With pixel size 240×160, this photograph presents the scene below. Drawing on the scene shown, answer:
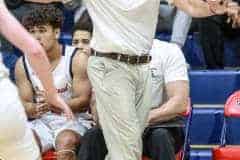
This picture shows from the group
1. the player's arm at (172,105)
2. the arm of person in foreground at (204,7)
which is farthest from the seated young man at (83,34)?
the arm of person in foreground at (204,7)

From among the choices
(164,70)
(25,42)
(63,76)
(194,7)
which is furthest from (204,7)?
(25,42)

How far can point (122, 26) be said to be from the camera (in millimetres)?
4777

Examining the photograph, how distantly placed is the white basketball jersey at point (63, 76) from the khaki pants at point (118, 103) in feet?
2.96

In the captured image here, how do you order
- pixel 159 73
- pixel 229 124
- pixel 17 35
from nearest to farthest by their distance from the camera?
pixel 17 35 < pixel 159 73 < pixel 229 124

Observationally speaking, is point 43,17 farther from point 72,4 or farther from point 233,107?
point 72,4

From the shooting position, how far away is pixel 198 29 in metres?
7.23

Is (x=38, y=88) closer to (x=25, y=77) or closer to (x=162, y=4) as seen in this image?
(x=25, y=77)

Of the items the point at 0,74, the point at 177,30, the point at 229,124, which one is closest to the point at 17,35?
the point at 0,74

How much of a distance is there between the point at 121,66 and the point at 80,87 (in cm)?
94

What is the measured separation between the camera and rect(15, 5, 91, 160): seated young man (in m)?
5.51

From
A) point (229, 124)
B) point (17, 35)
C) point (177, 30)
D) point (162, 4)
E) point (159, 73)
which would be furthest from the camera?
point (162, 4)

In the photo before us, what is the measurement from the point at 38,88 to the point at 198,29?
2016 millimetres

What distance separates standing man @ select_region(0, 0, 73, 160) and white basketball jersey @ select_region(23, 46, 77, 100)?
2.26 metres

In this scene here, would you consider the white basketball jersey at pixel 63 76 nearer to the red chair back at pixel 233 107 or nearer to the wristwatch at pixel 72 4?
the red chair back at pixel 233 107
